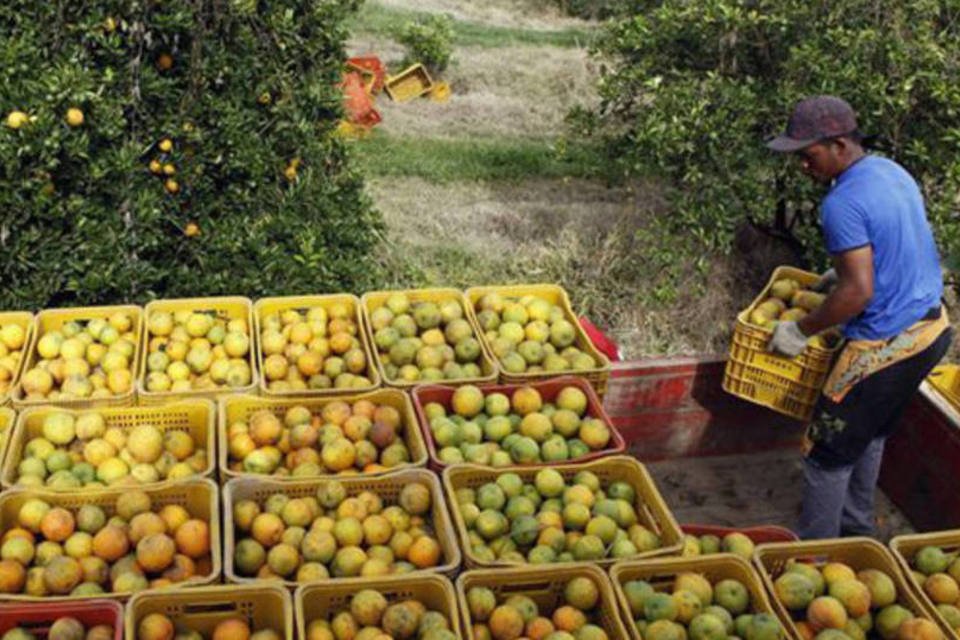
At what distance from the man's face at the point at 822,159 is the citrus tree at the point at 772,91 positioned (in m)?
1.76

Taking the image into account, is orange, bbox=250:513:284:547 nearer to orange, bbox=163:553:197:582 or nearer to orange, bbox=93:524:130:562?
orange, bbox=163:553:197:582

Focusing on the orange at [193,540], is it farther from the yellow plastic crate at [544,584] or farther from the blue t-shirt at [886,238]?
the blue t-shirt at [886,238]

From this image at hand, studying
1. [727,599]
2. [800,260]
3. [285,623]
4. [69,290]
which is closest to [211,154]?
[69,290]

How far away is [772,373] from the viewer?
5145 millimetres

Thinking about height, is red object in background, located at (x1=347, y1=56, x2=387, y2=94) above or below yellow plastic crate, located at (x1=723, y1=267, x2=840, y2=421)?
below

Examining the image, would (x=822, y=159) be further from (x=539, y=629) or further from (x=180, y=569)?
(x=180, y=569)

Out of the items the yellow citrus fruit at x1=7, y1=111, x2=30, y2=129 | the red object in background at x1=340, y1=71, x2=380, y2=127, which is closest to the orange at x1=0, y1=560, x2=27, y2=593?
the yellow citrus fruit at x1=7, y1=111, x2=30, y2=129

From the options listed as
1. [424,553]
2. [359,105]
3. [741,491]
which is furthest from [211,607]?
[359,105]

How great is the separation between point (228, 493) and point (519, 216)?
215 inches

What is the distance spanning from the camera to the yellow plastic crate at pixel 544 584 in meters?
3.55

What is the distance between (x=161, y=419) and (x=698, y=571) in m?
2.41

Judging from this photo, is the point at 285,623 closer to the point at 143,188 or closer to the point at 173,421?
the point at 173,421

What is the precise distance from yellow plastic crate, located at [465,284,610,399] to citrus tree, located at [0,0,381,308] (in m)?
1.08

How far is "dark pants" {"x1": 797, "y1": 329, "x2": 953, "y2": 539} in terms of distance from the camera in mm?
4754
